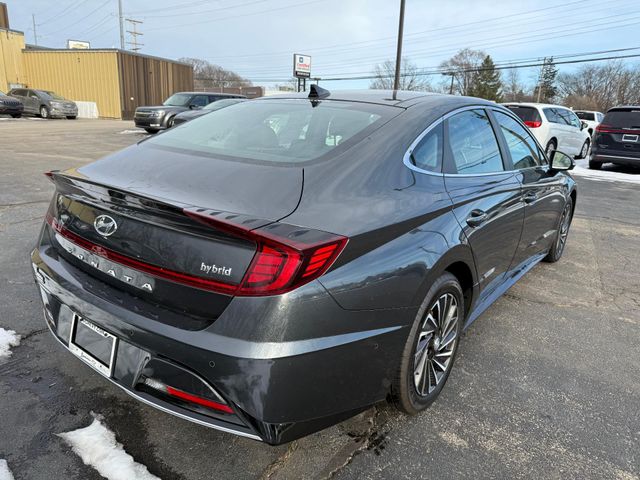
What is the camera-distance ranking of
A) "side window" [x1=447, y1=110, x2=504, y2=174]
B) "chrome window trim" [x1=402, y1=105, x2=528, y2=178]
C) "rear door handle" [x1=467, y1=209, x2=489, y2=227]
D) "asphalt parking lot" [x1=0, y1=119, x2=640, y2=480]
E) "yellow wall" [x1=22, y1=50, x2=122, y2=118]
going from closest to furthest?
"asphalt parking lot" [x1=0, y1=119, x2=640, y2=480]
"chrome window trim" [x1=402, y1=105, x2=528, y2=178]
"rear door handle" [x1=467, y1=209, x2=489, y2=227]
"side window" [x1=447, y1=110, x2=504, y2=174]
"yellow wall" [x1=22, y1=50, x2=122, y2=118]

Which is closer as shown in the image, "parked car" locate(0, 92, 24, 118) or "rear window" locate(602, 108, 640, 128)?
"rear window" locate(602, 108, 640, 128)

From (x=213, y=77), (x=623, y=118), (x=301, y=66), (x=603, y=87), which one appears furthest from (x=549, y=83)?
(x=623, y=118)

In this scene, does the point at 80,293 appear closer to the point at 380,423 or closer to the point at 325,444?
the point at 325,444

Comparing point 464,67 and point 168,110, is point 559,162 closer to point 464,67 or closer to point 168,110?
point 168,110

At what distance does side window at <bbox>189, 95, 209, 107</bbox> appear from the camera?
17.0 meters

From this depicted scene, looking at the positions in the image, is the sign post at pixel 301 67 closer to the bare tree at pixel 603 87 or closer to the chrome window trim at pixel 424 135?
the chrome window trim at pixel 424 135

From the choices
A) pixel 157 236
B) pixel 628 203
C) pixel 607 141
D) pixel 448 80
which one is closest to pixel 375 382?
pixel 157 236

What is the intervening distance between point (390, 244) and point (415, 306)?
33 cm

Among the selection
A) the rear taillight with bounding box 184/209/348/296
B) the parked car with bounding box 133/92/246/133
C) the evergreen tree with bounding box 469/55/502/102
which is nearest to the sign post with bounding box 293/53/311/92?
the parked car with bounding box 133/92/246/133

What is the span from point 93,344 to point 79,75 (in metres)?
37.3

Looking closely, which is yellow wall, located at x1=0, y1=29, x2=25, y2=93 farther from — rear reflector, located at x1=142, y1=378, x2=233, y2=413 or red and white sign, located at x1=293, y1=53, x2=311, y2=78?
rear reflector, located at x1=142, y1=378, x2=233, y2=413

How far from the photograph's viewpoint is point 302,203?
1765mm

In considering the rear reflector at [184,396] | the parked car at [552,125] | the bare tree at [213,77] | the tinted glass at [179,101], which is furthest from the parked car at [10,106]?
the bare tree at [213,77]

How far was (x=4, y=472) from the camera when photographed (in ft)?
6.12
